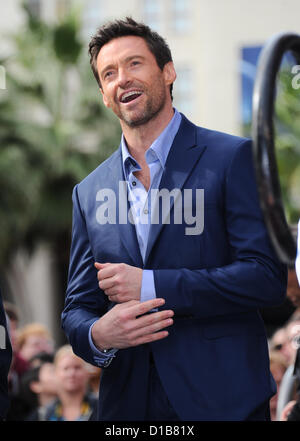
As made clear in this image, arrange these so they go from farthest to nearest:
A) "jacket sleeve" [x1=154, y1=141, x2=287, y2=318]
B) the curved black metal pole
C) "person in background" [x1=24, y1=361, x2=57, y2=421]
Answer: "person in background" [x1=24, y1=361, x2=57, y2=421] → "jacket sleeve" [x1=154, y1=141, x2=287, y2=318] → the curved black metal pole

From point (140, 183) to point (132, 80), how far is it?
1.15 feet

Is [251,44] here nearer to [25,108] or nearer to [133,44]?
[25,108]

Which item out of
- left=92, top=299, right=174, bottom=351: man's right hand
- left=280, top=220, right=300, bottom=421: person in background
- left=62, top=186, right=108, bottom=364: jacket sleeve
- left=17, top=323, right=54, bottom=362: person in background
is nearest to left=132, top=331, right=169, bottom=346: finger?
left=92, top=299, right=174, bottom=351: man's right hand

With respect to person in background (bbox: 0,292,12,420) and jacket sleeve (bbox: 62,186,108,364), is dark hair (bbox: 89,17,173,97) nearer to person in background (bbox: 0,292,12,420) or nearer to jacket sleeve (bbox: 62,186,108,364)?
jacket sleeve (bbox: 62,186,108,364)

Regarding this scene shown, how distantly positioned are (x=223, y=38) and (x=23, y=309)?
10.3 meters

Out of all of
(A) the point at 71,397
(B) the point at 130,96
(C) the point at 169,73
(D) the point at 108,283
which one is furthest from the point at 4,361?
(A) the point at 71,397

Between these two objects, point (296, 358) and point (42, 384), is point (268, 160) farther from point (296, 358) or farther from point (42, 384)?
point (42, 384)

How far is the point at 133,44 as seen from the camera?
2.71 meters

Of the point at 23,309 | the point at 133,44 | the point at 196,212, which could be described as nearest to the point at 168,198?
the point at 196,212

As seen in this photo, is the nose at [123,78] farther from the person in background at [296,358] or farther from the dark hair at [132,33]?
the person in background at [296,358]

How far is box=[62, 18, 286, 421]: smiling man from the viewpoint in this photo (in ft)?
8.22

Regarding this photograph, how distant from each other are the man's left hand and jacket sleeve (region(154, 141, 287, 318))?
0.06 meters

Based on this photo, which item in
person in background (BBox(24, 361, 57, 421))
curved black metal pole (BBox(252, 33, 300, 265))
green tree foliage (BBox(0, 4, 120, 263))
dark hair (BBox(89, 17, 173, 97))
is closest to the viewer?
curved black metal pole (BBox(252, 33, 300, 265))

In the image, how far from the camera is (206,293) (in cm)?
251
